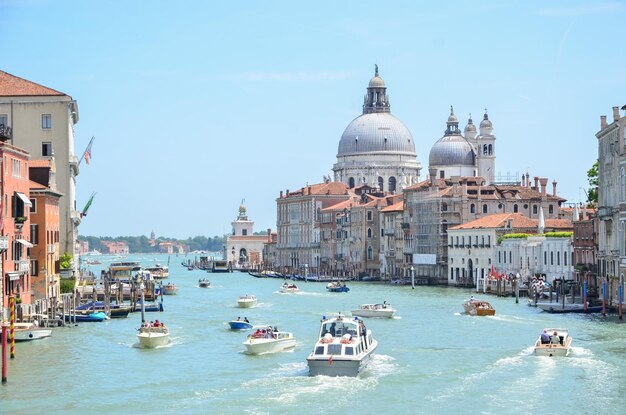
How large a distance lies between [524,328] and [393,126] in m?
96.0

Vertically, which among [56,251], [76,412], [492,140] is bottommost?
[76,412]

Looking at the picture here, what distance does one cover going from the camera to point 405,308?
197 ft

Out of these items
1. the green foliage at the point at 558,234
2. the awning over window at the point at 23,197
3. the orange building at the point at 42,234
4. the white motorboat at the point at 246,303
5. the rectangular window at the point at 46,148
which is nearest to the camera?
the awning over window at the point at 23,197

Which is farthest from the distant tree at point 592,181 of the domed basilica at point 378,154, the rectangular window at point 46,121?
the domed basilica at point 378,154

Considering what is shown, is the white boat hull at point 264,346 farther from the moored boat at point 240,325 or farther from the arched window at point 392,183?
the arched window at point 392,183

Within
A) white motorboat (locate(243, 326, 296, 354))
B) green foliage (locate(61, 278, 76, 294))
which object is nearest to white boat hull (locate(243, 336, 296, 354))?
white motorboat (locate(243, 326, 296, 354))

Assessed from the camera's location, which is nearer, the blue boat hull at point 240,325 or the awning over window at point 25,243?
the awning over window at point 25,243

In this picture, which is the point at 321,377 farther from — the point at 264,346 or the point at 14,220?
the point at 14,220

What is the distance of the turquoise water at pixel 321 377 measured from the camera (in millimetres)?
29719

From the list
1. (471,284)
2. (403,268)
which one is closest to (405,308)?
(471,284)

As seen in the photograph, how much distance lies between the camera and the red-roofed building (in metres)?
56.2

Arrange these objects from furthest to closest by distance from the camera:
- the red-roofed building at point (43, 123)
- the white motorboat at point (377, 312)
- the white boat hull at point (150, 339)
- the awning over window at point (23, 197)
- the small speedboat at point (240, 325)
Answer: the red-roofed building at point (43, 123)
the white motorboat at point (377, 312)
the small speedboat at point (240, 325)
the awning over window at point (23, 197)
the white boat hull at point (150, 339)

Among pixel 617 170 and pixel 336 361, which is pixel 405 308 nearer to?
pixel 617 170

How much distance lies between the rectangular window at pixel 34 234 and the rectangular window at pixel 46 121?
9486 millimetres
